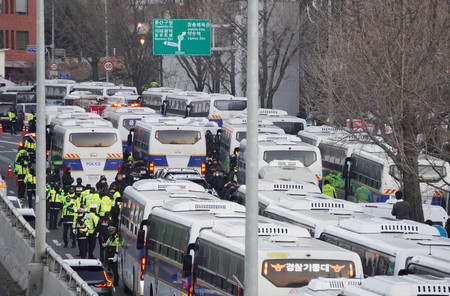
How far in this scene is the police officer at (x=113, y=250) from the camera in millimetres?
24578

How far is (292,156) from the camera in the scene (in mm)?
33719

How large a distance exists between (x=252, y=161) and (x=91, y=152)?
2691 centimetres

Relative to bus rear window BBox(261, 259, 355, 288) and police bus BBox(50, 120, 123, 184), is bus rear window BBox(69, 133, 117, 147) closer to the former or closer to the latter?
police bus BBox(50, 120, 123, 184)

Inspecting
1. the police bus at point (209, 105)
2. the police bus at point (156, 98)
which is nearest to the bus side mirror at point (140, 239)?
the police bus at point (209, 105)

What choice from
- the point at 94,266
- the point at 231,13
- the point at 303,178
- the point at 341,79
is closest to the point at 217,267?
the point at 94,266

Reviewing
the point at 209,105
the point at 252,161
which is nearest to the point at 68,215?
the point at 252,161

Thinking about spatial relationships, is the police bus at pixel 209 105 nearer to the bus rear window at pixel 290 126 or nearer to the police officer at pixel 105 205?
the bus rear window at pixel 290 126

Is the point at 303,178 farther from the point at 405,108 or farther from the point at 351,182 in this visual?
the point at 405,108

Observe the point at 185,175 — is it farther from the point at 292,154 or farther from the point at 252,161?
the point at 252,161

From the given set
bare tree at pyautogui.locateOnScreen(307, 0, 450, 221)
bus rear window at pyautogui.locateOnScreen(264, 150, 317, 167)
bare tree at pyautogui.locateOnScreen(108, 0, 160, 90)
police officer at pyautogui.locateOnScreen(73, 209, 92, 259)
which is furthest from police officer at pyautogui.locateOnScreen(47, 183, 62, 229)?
bare tree at pyautogui.locateOnScreen(108, 0, 160, 90)

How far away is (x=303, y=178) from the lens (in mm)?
30719

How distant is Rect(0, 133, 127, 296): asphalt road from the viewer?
24.2 metres

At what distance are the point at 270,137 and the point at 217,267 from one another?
18348 millimetres

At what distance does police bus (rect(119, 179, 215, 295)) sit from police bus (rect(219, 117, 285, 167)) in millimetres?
14472
